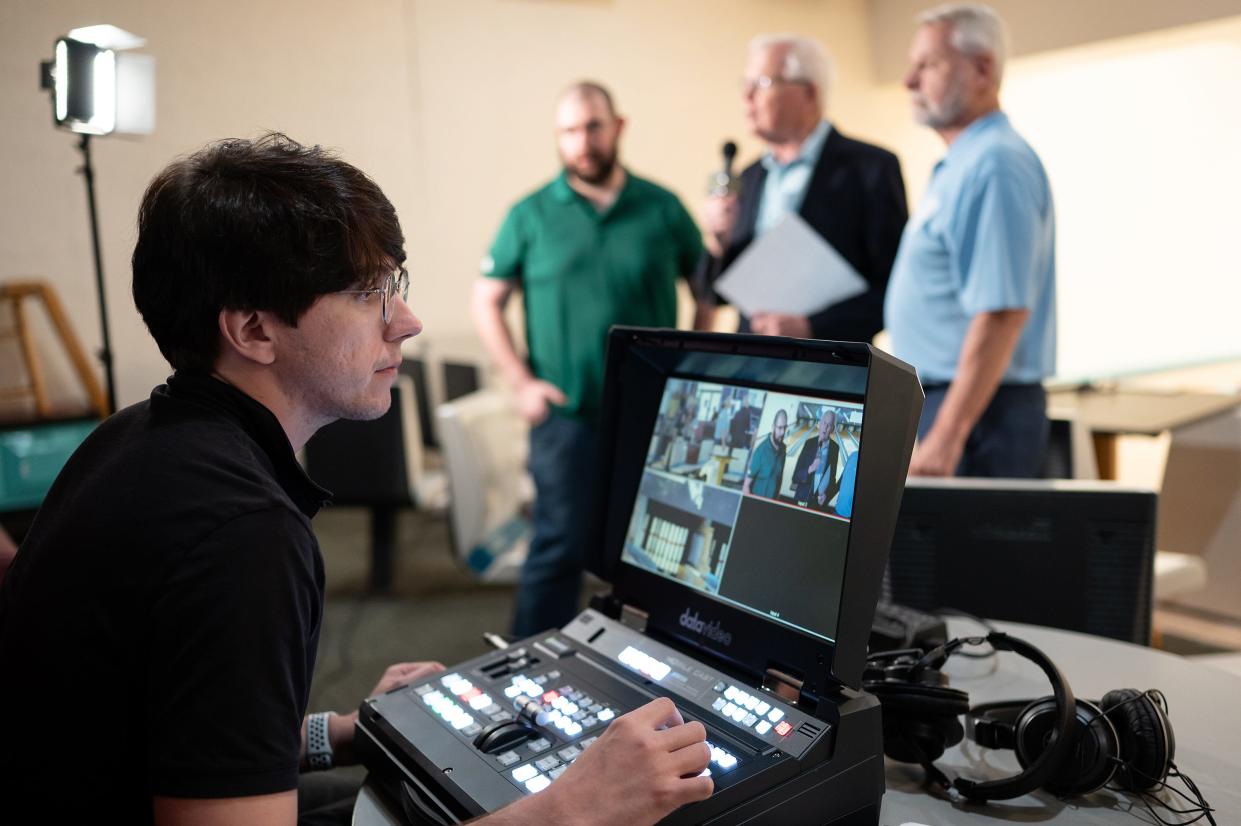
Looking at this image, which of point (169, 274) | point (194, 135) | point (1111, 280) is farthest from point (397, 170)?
point (169, 274)

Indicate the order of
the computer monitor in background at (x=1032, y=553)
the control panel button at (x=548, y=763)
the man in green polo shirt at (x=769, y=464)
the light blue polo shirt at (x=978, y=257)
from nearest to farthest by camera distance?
the control panel button at (x=548, y=763)
the man in green polo shirt at (x=769, y=464)
the computer monitor in background at (x=1032, y=553)
the light blue polo shirt at (x=978, y=257)

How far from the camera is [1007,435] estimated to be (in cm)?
222

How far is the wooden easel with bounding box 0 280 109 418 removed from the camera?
150 inches

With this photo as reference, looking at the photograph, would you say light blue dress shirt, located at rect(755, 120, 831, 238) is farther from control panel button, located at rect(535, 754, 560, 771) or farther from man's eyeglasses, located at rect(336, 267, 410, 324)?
control panel button, located at rect(535, 754, 560, 771)

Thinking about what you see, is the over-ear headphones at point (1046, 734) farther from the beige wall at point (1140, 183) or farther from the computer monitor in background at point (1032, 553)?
the beige wall at point (1140, 183)

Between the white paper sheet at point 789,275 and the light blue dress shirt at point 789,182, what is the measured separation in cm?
30

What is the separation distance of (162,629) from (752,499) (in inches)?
A: 21.2

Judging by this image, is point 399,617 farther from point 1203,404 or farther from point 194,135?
point 1203,404

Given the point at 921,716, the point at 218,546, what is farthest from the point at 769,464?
the point at 218,546

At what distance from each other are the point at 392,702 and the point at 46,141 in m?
3.76

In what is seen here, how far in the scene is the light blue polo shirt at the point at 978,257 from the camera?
2072mm

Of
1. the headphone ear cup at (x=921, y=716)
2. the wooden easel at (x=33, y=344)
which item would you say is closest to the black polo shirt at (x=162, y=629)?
the headphone ear cup at (x=921, y=716)

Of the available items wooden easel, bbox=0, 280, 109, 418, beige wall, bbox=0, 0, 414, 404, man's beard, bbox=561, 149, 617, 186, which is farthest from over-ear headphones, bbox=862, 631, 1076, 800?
wooden easel, bbox=0, 280, 109, 418

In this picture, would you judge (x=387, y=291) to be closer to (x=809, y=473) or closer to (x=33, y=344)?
(x=809, y=473)
